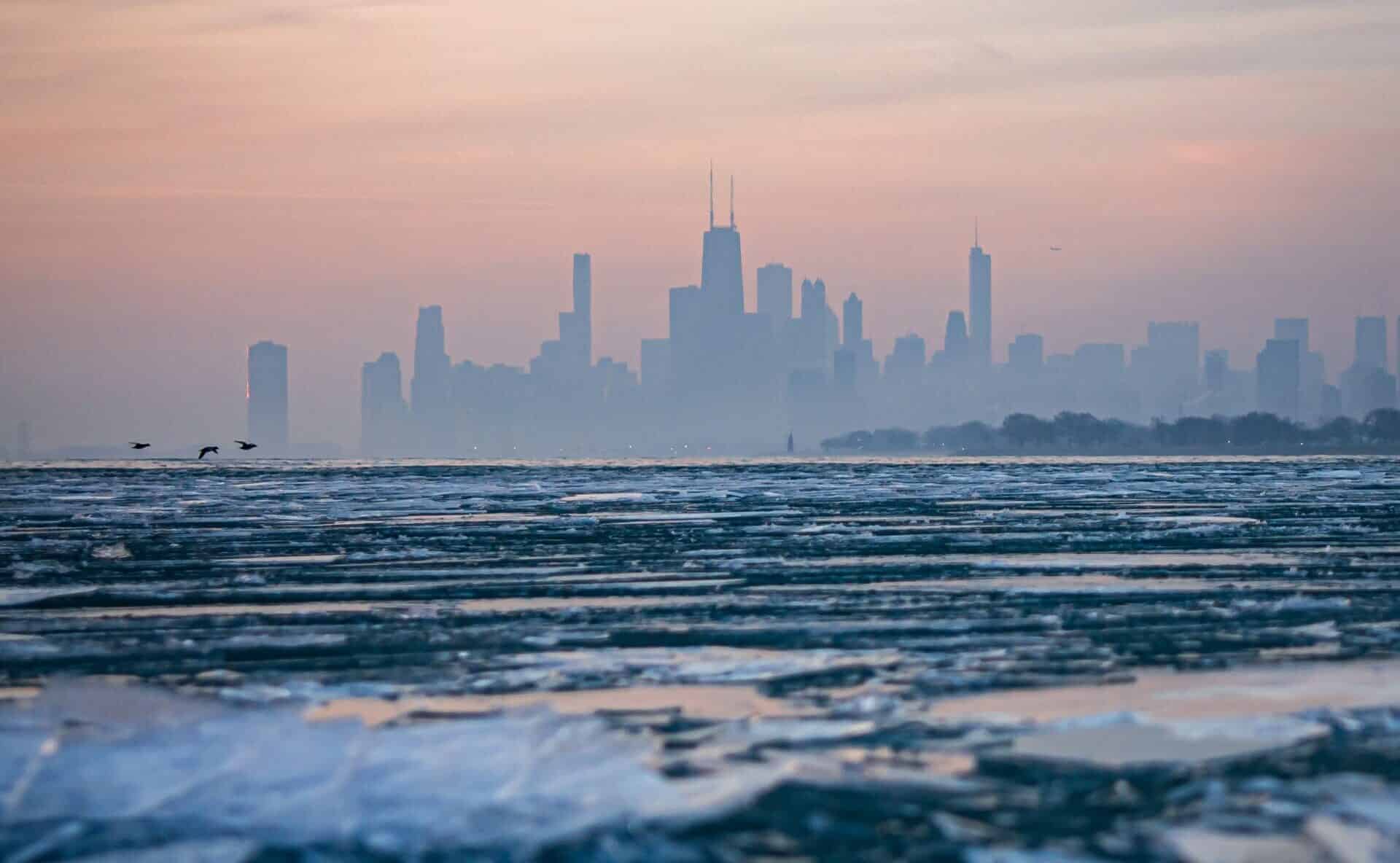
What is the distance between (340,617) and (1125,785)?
11044 mm

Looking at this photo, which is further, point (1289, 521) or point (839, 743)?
point (1289, 521)

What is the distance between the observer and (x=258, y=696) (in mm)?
Answer: 12773

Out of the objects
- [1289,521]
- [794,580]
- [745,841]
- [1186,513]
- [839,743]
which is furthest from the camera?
[1186,513]

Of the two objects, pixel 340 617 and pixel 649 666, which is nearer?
pixel 649 666

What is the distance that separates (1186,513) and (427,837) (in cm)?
3700

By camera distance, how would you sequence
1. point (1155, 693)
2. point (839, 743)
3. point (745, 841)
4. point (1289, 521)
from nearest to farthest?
point (745, 841) → point (839, 743) → point (1155, 693) → point (1289, 521)

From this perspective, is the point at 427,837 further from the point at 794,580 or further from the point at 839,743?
the point at 794,580

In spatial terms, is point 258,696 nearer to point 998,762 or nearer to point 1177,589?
point 998,762

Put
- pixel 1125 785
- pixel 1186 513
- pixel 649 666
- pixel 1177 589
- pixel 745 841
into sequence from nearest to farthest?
pixel 745 841 < pixel 1125 785 < pixel 649 666 < pixel 1177 589 < pixel 1186 513

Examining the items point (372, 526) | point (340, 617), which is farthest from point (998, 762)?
point (372, 526)

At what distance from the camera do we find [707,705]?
12383 mm

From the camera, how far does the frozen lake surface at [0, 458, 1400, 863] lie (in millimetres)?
8688

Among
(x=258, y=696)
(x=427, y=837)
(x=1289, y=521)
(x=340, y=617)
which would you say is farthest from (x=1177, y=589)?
(x=1289, y=521)

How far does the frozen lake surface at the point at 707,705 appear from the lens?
28.5 ft
